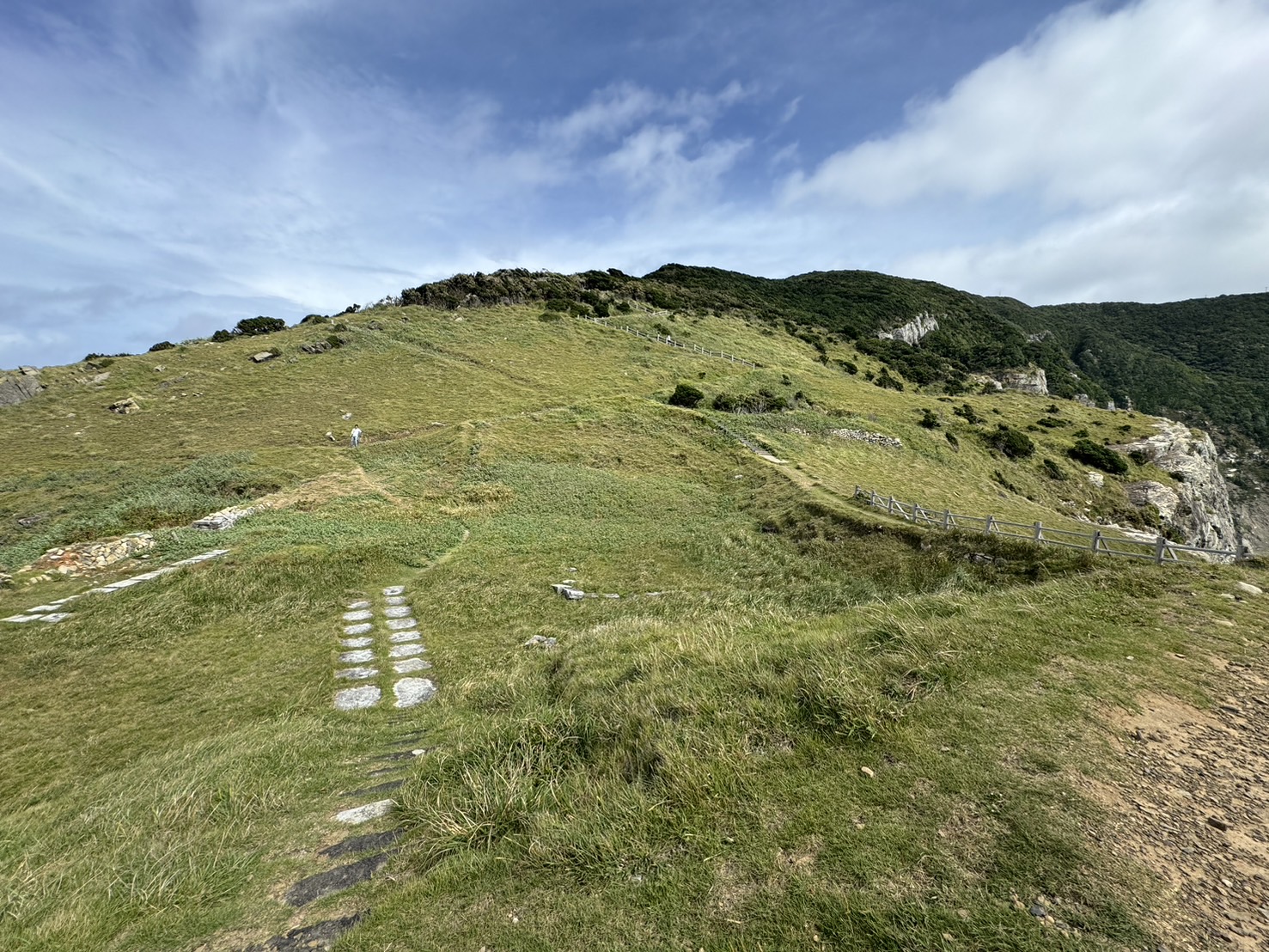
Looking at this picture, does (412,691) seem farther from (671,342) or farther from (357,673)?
(671,342)

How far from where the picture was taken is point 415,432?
37938 millimetres

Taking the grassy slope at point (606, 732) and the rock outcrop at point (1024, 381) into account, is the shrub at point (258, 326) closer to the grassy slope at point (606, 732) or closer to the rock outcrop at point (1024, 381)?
the grassy slope at point (606, 732)

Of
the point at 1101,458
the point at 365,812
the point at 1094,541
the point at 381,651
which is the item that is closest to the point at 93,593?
the point at 381,651

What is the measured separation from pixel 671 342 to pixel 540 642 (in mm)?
56322

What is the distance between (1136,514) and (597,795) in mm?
59683

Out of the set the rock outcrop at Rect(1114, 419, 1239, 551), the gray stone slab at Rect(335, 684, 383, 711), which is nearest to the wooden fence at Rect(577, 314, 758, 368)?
the rock outcrop at Rect(1114, 419, 1239, 551)

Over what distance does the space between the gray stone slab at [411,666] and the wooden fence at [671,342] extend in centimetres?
5483

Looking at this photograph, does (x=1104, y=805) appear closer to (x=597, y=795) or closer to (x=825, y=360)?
(x=597, y=795)

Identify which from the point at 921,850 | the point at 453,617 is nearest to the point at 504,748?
the point at 921,850

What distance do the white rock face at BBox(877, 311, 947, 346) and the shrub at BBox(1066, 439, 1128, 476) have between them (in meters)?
67.4

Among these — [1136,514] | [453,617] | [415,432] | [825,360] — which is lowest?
[1136,514]

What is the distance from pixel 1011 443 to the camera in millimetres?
50250

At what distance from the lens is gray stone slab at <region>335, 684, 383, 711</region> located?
10430mm

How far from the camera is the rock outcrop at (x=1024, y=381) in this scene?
326 ft
